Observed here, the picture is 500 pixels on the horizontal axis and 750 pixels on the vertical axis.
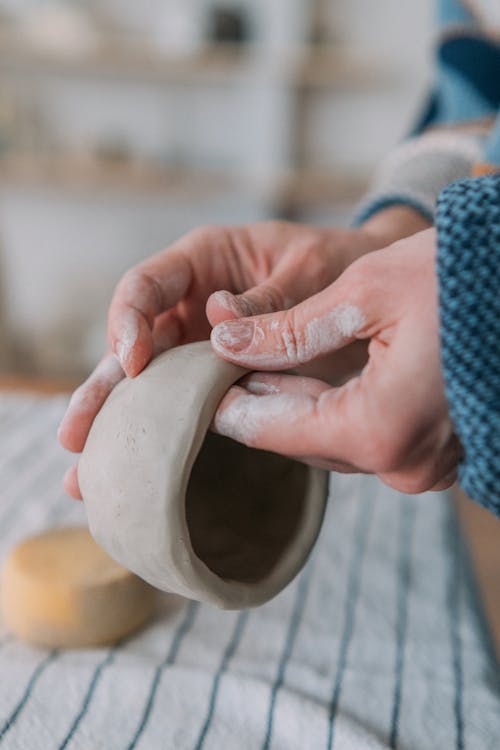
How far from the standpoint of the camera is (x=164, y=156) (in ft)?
7.82

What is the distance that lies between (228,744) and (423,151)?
666 millimetres

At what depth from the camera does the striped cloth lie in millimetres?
509

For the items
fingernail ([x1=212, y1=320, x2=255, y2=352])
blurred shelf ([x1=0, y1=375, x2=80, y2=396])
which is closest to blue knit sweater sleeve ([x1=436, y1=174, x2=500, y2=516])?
fingernail ([x1=212, y1=320, x2=255, y2=352])

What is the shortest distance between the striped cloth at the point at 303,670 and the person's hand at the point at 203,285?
0.47ft

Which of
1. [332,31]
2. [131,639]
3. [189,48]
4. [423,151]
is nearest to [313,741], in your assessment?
[131,639]

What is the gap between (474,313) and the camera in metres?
0.36

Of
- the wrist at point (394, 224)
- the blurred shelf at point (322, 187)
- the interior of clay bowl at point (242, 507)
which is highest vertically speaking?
the wrist at point (394, 224)

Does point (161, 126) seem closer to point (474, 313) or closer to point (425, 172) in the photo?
point (425, 172)

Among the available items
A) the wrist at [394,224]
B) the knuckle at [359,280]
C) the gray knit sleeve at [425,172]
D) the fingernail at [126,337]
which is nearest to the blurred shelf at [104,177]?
the gray knit sleeve at [425,172]

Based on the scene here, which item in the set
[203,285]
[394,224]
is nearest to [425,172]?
[394,224]

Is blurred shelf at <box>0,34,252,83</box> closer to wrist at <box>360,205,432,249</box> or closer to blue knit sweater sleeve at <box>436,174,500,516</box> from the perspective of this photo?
wrist at <box>360,205,432,249</box>

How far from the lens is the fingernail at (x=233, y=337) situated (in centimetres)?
44

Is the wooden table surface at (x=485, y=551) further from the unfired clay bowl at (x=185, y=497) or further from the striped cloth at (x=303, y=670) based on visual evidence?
the unfired clay bowl at (x=185, y=497)

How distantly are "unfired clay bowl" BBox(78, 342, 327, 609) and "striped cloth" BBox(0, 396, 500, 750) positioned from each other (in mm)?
110
